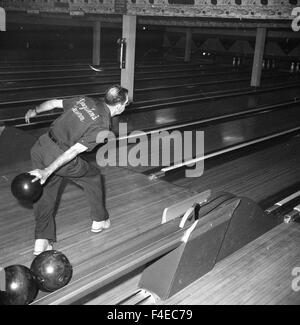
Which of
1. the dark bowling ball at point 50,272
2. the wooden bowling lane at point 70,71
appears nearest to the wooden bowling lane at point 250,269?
the dark bowling ball at point 50,272

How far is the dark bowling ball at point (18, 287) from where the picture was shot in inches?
86.3

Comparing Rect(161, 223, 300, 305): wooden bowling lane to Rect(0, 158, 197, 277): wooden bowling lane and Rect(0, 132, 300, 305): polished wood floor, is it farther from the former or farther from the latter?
Rect(0, 158, 197, 277): wooden bowling lane

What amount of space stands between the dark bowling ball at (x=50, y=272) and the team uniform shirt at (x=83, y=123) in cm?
77

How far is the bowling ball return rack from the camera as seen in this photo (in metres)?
2.16

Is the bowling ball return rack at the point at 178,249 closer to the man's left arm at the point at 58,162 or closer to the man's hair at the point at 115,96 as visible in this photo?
the man's left arm at the point at 58,162

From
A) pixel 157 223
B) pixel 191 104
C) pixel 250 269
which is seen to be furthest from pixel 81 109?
pixel 191 104

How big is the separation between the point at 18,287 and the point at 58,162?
836mm

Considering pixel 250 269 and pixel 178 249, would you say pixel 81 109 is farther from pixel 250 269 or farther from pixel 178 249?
pixel 250 269

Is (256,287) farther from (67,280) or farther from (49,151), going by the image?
(49,151)

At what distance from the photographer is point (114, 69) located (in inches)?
521

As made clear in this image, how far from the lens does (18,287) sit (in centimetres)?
223
